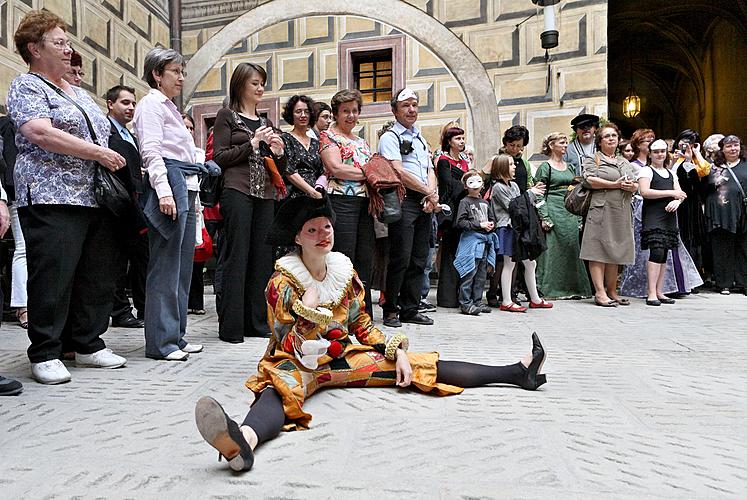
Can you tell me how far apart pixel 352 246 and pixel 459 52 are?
18.1 feet

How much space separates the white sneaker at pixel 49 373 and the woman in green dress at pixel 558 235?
506 cm

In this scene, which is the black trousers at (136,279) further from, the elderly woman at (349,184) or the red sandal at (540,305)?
the red sandal at (540,305)

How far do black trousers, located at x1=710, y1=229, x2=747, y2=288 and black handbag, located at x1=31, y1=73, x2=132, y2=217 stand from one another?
23.4 feet

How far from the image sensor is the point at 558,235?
22.1ft

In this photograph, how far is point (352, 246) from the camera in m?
4.50

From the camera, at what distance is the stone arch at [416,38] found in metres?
8.87

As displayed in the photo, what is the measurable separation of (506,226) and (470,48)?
4.24 meters

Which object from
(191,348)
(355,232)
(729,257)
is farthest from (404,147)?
(729,257)

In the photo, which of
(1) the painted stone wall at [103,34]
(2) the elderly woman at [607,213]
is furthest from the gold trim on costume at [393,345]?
(1) the painted stone wall at [103,34]

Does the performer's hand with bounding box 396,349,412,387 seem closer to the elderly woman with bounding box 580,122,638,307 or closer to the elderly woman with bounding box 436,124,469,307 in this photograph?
the elderly woman with bounding box 436,124,469,307

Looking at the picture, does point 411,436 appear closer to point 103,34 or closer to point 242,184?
point 242,184

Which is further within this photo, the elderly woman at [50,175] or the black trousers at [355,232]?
the black trousers at [355,232]

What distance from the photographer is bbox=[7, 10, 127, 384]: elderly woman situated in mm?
2857

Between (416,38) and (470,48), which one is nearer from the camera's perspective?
(470,48)
